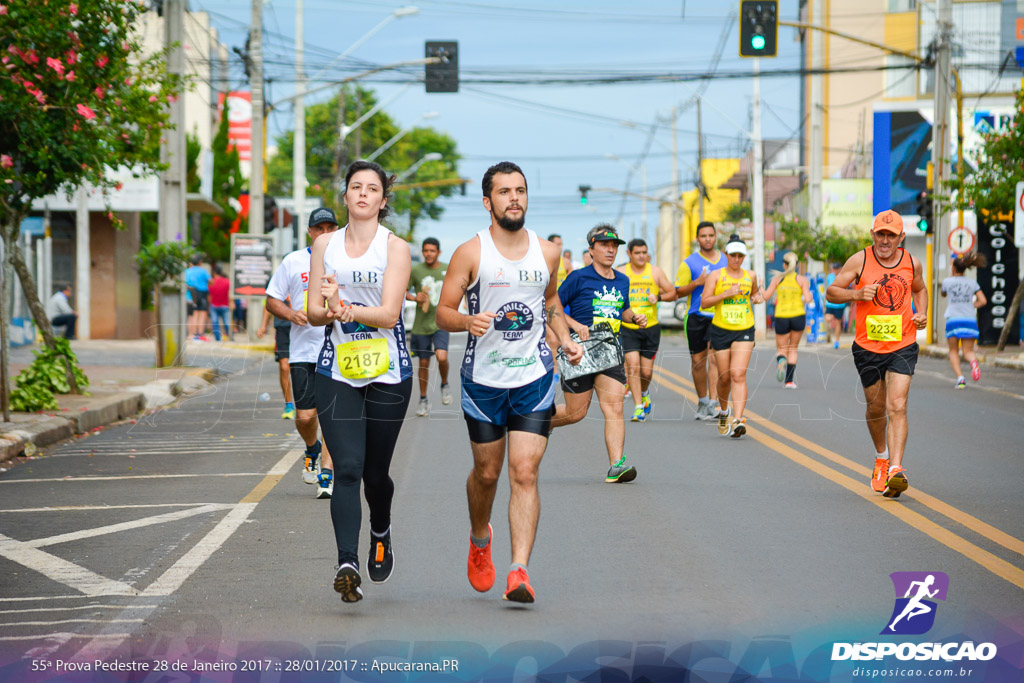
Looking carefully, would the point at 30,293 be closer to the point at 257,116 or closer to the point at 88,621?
the point at 88,621

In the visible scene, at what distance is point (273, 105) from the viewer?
106 feet

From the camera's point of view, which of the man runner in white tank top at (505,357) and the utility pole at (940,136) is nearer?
the man runner in white tank top at (505,357)

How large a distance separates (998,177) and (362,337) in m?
23.3

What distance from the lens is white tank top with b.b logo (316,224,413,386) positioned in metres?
6.02

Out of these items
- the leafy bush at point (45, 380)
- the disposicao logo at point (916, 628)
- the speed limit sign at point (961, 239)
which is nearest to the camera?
the disposicao logo at point (916, 628)

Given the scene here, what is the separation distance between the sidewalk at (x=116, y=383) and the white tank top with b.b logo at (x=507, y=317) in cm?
714

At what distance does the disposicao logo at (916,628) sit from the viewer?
519 centimetres

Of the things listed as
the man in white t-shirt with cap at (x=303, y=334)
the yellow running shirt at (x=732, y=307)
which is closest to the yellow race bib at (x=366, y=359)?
the man in white t-shirt with cap at (x=303, y=334)

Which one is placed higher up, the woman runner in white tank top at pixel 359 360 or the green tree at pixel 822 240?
the green tree at pixel 822 240

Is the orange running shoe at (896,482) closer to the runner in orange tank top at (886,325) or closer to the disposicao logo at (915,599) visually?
the runner in orange tank top at (886,325)

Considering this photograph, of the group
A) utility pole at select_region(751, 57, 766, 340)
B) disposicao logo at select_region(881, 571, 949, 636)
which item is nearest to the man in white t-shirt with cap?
disposicao logo at select_region(881, 571, 949, 636)

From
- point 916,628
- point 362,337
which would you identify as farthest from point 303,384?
point 916,628

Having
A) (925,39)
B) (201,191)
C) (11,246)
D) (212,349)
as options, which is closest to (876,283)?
(11,246)

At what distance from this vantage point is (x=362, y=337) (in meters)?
6.07
